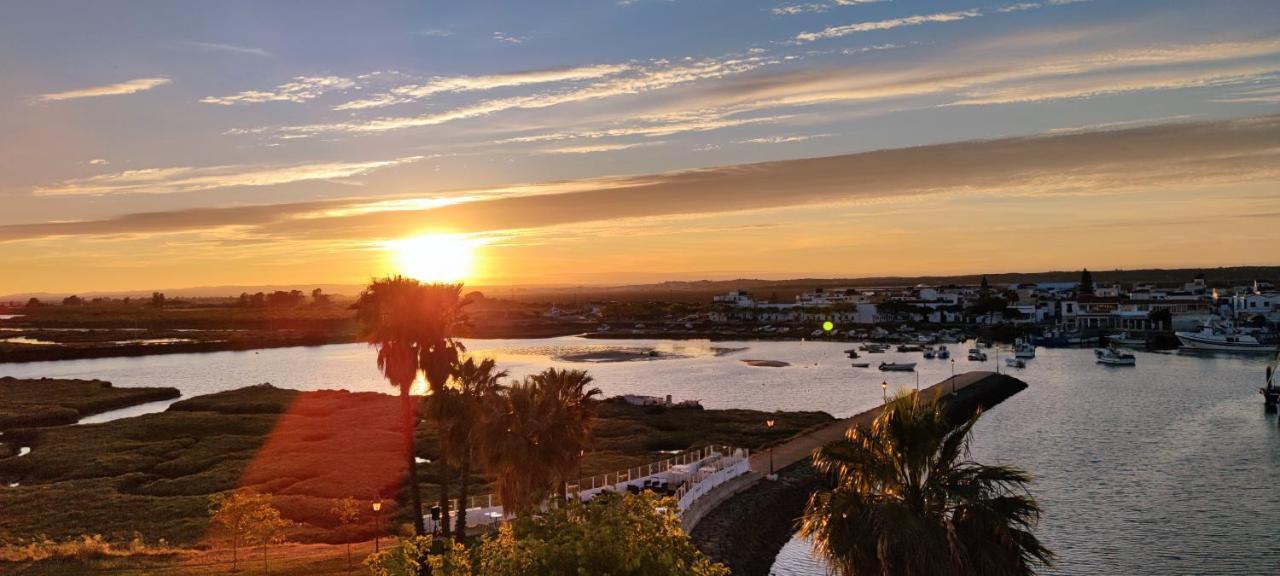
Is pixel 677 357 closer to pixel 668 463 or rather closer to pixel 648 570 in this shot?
pixel 668 463

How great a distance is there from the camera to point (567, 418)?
1320 inches

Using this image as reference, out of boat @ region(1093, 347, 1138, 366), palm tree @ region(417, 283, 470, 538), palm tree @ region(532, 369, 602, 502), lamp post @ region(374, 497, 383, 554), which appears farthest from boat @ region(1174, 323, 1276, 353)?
palm tree @ region(417, 283, 470, 538)

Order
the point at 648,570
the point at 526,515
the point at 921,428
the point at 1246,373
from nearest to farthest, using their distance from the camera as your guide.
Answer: the point at 648,570, the point at 526,515, the point at 921,428, the point at 1246,373

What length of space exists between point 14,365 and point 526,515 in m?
180

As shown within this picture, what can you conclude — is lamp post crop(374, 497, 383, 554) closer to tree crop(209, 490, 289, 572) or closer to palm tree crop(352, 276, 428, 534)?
tree crop(209, 490, 289, 572)

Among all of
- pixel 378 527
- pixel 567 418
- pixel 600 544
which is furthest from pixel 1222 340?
pixel 600 544

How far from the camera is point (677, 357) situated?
163000mm

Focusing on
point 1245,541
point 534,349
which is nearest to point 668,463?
point 1245,541

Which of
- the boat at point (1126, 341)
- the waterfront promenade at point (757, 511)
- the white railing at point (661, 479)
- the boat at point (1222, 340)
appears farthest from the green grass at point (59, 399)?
the boat at point (1222, 340)

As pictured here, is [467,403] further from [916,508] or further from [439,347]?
[916,508]

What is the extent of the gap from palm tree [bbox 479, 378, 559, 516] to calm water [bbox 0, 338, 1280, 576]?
13.5 m

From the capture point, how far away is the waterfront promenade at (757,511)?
4042 centimetres

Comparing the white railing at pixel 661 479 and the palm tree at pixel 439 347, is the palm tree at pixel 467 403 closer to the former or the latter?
the palm tree at pixel 439 347

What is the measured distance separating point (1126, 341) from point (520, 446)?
6499 inches
